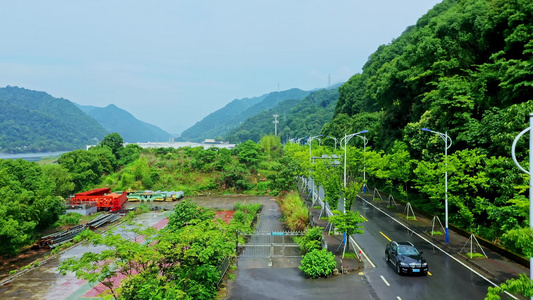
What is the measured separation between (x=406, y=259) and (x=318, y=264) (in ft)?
13.5

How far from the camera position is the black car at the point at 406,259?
623 inches

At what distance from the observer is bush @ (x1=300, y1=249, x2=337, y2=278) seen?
15.8 metres

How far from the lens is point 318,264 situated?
1598cm

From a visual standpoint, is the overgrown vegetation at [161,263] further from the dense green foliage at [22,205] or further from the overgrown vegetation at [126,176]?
the overgrown vegetation at [126,176]

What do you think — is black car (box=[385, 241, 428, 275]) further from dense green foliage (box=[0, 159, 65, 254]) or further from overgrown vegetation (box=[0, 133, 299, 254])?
dense green foliage (box=[0, 159, 65, 254])

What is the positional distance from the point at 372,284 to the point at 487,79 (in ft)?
55.1

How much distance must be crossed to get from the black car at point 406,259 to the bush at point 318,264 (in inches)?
117

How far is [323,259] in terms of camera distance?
1602cm

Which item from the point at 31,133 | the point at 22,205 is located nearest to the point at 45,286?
the point at 22,205

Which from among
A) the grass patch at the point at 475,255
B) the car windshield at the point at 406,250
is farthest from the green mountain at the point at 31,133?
the grass patch at the point at 475,255

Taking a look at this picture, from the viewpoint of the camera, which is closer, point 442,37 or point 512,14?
point 512,14

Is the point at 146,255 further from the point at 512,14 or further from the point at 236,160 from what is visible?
the point at 236,160

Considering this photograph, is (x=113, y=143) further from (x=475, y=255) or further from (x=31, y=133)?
(x=31, y=133)

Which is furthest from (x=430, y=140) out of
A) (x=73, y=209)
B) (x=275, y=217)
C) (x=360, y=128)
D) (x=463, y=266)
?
(x=73, y=209)
